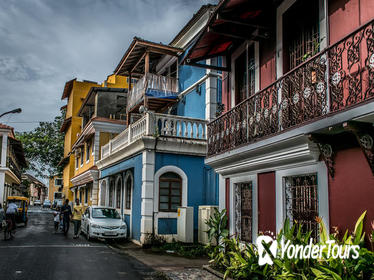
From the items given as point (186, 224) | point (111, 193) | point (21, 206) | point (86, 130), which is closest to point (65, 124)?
point (86, 130)

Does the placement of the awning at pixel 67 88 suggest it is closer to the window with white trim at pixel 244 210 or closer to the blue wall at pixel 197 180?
the blue wall at pixel 197 180

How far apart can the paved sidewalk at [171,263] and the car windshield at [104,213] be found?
2124 mm

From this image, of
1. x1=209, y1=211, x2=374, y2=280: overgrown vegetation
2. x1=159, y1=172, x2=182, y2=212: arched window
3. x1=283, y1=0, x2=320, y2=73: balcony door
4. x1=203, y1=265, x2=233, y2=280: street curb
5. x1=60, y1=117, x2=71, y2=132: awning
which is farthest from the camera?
x1=60, y1=117, x2=71, y2=132: awning

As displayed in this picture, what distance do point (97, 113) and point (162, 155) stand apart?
44.7 ft

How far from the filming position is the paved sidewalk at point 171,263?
31.8ft

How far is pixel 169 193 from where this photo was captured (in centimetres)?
1600

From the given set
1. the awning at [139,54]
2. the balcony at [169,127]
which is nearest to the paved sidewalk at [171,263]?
the balcony at [169,127]

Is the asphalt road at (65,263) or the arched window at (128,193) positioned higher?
the arched window at (128,193)

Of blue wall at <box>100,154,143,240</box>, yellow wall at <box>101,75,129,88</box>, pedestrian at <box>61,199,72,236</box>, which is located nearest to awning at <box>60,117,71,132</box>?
yellow wall at <box>101,75,129,88</box>

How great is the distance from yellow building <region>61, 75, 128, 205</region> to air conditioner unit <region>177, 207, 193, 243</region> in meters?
11.9

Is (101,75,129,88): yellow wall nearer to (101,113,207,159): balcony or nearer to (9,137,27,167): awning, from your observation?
(9,137,27,167): awning

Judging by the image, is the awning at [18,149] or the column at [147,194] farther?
the awning at [18,149]

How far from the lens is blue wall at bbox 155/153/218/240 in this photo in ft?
53.1

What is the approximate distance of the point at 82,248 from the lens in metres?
14.3
